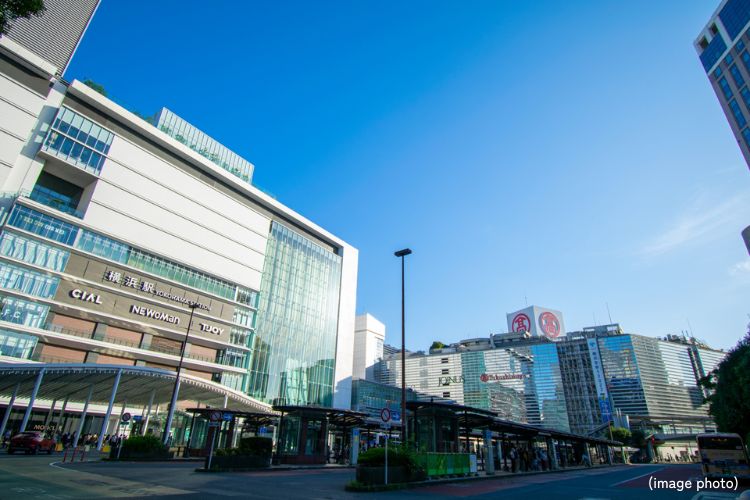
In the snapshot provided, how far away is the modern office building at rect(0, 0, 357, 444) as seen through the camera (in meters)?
38.5

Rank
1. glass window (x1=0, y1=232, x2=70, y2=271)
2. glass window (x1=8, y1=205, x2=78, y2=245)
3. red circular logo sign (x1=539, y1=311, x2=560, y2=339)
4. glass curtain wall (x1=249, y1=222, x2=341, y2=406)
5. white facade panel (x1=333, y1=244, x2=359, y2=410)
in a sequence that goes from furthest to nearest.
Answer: red circular logo sign (x1=539, y1=311, x2=560, y2=339)
white facade panel (x1=333, y1=244, x2=359, y2=410)
glass curtain wall (x1=249, y1=222, x2=341, y2=406)
glass window (x1=8, y1=205, x2=78, y2=245)
glass window (x1=0, y1=232, x2=70, y2=271)

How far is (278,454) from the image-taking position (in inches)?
1080

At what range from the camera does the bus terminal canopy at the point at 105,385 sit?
30.5 m

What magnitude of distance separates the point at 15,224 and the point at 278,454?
32934 mm

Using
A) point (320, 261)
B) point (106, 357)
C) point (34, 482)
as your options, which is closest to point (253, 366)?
point (106, 357)

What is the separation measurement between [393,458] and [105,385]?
33.0 metres

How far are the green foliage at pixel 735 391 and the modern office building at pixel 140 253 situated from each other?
39753mm

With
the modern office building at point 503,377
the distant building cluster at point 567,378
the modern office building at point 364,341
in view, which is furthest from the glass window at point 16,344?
the modern office building at point 503,377

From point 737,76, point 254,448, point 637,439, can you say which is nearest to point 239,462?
point 254,448

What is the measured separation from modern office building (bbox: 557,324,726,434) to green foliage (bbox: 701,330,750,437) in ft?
311

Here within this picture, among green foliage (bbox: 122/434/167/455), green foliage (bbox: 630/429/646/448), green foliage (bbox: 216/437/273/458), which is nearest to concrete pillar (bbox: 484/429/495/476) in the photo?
green foliage (bbox: 216/437/273/458)

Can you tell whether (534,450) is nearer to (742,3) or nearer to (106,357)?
(106,357)

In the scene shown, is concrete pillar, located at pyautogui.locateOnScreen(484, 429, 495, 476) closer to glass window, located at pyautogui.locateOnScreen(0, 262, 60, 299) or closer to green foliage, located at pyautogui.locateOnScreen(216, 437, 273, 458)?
green foliage, located at pyautogui.locateOnScreen(216, 437, 273, 458)

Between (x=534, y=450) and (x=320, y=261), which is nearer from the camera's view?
(x=534, y=450)
